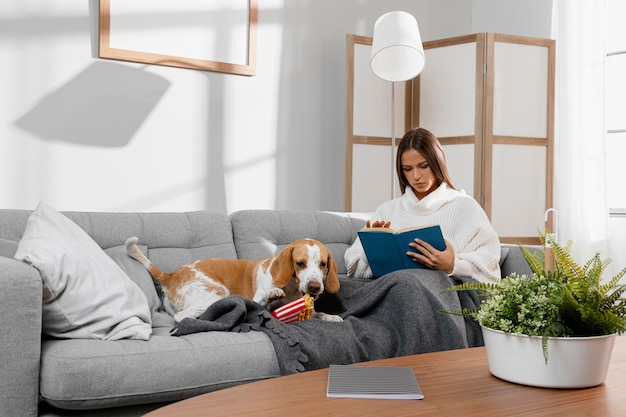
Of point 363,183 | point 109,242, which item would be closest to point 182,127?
point 363,183

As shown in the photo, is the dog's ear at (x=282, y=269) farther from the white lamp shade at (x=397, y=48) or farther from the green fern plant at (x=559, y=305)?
the white lamp shade at (x=397, y=48)

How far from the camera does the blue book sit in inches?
106

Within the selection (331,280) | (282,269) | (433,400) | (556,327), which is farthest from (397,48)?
(433,400)

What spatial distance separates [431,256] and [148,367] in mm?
1151

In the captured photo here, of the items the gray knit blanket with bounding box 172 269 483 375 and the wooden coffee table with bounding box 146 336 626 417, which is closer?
the wooden coffee table with bounding box 146 336 626 417

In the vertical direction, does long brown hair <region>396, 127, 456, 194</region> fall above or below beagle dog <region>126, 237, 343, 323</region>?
above

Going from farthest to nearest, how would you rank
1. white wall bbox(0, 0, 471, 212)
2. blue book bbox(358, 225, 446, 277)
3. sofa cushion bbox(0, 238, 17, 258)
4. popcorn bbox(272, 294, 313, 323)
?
white wall bbox(0, 0, 471, 212)
blue book bbox(358, 225, 446, 277)
popcorn bbox(272, 294, 313, 323)
sofa cushion bbox(0, 238, 17, 258)

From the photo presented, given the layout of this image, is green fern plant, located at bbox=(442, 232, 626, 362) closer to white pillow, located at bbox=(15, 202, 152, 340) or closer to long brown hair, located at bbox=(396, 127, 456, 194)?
white pillow, located at bbox=(15, 202, 152, 340)

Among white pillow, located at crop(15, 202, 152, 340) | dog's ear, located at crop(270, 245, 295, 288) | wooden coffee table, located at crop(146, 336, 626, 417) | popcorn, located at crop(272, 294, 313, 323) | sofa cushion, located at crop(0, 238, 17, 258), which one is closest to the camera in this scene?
wooden coffee table, located at crop(146, 336, 626, 417)

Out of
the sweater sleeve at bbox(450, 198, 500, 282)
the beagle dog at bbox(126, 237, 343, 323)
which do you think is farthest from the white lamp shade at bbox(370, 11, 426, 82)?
the beagle dog at bbox(126, 237, 343, 323)

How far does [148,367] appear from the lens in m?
1.97

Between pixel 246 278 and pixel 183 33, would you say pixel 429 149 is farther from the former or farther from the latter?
pixel 183 33

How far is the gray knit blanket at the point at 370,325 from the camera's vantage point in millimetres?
2219

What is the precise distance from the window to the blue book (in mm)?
2479
